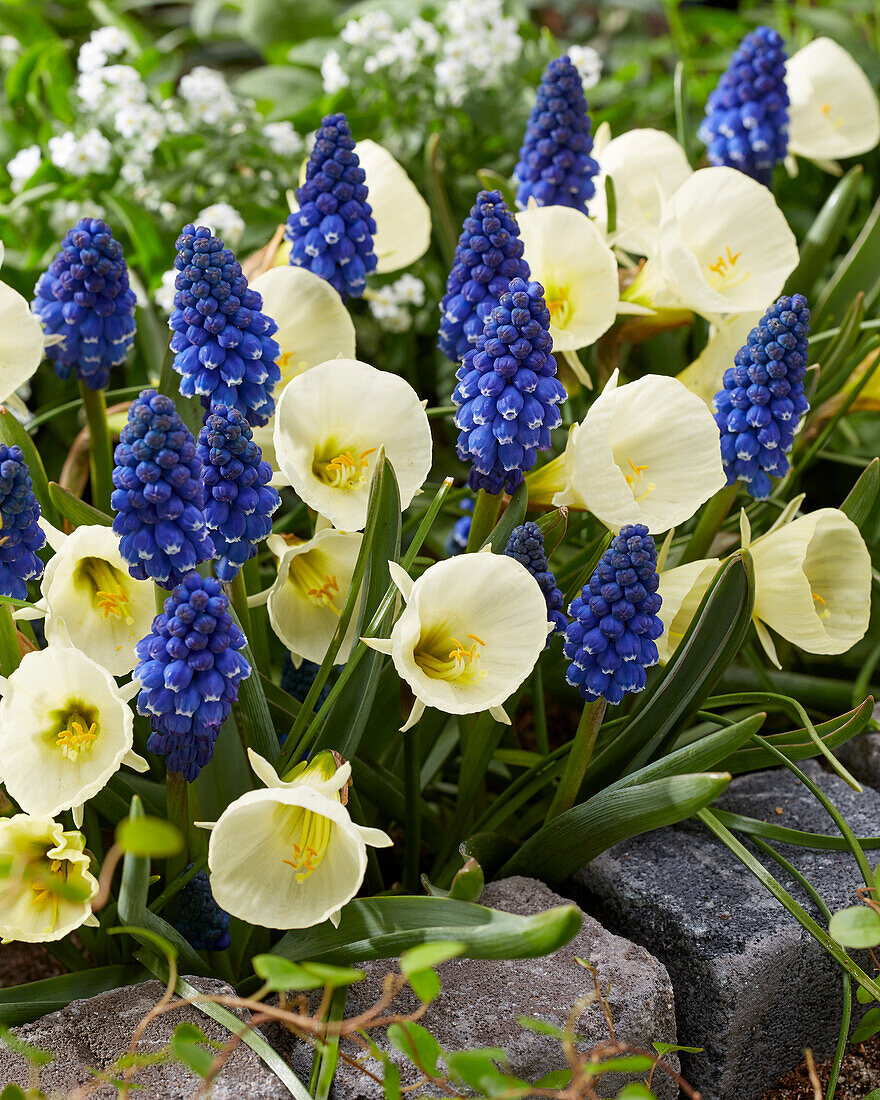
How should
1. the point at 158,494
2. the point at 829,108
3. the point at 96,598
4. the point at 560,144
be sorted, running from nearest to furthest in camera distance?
the point at 158,494
the point at 96,598
the point at 560,144
the point at 829,108

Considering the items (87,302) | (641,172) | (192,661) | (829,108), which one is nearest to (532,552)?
(192,661)

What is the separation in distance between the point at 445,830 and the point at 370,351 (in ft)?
3.80

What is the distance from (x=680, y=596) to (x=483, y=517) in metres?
0.24

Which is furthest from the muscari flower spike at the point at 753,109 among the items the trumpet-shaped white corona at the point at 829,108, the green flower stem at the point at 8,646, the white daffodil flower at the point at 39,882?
the white daffodil flower at the point at 39,882

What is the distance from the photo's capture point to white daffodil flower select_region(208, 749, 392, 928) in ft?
3.18

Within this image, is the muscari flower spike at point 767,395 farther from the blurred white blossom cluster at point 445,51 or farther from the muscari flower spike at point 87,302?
the blurred white blossom cluster at point 445,51

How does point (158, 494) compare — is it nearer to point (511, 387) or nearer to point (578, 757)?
point (511, 387)

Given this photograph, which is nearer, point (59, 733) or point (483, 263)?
point (59, 733)

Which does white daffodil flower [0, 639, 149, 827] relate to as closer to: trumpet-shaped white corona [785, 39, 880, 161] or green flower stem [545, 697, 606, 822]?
green flower stem [545, 697, 606, 822]

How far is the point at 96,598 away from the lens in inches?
44.7

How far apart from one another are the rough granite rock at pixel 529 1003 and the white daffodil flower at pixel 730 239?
79 centimetres

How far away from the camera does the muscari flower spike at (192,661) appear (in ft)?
3.00

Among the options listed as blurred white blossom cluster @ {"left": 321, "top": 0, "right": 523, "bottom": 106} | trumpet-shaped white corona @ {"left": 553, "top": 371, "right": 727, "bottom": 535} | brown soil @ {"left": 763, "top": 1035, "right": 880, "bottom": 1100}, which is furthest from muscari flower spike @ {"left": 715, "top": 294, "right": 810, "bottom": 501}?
blurred white blossom cluster @ {"left": 321, "top": 0, "right": 523, "bottom": 106}

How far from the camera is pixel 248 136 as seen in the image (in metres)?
2.20
